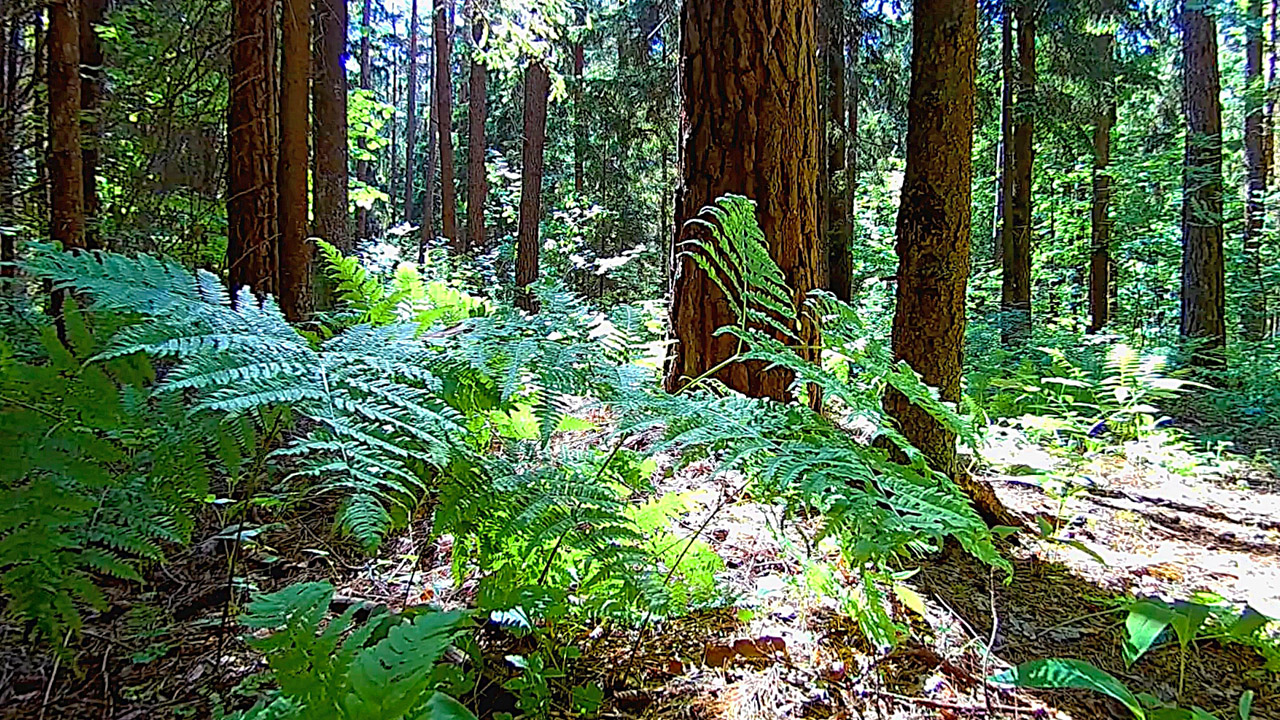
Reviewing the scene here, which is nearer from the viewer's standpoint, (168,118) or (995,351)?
(168,118)

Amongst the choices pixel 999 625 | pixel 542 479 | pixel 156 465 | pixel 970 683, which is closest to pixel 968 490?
pixel 999 625

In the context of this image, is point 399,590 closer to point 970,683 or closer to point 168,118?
point 970,683

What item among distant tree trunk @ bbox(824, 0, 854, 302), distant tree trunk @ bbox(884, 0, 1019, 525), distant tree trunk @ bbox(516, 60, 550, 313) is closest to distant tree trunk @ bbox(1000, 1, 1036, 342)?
distant tree trunk @ bbox(824, 0, 854, 302)

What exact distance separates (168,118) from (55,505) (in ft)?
17.7

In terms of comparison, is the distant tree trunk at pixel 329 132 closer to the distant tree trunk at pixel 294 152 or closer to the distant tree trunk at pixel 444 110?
the distant tree trunk at pixel 294 152

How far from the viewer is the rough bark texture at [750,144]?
2842 millimetres

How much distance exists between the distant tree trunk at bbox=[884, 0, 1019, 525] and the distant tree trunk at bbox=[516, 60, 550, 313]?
31.4ft

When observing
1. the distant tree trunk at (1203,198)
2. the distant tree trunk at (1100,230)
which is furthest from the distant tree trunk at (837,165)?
the distant tree trunk at (1100,230)

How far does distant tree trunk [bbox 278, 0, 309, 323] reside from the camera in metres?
5.90

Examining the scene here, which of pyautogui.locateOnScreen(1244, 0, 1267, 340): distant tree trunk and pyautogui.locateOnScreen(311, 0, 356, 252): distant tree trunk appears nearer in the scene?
pyautogui.locateOnScreen(311, 0, 356, 252): distant tree trunk

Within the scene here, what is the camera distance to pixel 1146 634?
4.94 feet

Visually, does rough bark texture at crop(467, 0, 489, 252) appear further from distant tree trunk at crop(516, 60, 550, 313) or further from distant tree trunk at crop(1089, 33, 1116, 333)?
distant tree trunk at crop(1089, 33, 1116, 333)

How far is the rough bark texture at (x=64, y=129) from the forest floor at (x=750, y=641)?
9.28 ft

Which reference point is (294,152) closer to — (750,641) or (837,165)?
(750,641)
